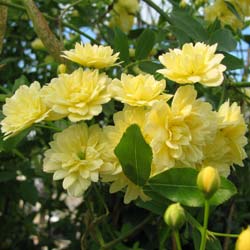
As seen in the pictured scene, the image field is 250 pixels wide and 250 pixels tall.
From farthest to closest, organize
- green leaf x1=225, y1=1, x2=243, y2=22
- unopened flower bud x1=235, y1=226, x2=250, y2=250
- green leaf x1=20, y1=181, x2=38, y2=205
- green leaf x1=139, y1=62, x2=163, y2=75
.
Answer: green leaf x1=20, y1=181, x2=38, y2=205
green leaf x1=225, y1=1, x2=243, y2=22
green leaf x1=139, y1=62, x2=163, y2=75
unopened flower bud x1=235, y1=226, x2=250, y2=250

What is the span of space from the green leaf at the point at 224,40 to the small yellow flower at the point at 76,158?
12.2 inches

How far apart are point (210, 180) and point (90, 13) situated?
816 millimetres

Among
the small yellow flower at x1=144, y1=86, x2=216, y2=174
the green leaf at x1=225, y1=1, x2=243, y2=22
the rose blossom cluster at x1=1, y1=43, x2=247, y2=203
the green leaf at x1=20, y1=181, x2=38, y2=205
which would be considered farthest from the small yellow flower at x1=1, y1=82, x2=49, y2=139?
the green leaf at x1=20, y1=181, x2=38, y2=205

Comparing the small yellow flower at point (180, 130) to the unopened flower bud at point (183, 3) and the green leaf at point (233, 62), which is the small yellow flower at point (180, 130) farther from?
the unopened flower bud at point (183, 3)

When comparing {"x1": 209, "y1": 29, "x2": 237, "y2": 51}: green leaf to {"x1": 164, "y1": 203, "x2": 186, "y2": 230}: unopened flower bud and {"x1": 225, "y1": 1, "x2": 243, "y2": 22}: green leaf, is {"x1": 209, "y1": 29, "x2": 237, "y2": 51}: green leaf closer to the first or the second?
{"x1": 225, "y1": 1, "x2": 243, "y2": 22}: green leaf

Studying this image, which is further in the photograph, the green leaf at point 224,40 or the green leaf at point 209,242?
the green leaf at point 224,40

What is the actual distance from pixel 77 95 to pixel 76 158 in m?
0.07

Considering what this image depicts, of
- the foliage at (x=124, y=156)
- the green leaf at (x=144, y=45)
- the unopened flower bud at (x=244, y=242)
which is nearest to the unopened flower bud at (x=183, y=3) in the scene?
the foliage at (x=124, y=156)

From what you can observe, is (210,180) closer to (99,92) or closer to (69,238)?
(99,92)

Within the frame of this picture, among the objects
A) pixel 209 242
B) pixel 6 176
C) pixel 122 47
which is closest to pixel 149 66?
pixel 122 47

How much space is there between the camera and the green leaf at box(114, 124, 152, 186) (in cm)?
54

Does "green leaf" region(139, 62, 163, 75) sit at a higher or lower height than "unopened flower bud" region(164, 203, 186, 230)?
higher

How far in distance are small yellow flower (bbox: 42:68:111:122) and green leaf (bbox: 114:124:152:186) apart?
5 cm

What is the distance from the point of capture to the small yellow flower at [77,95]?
57 centimetres
